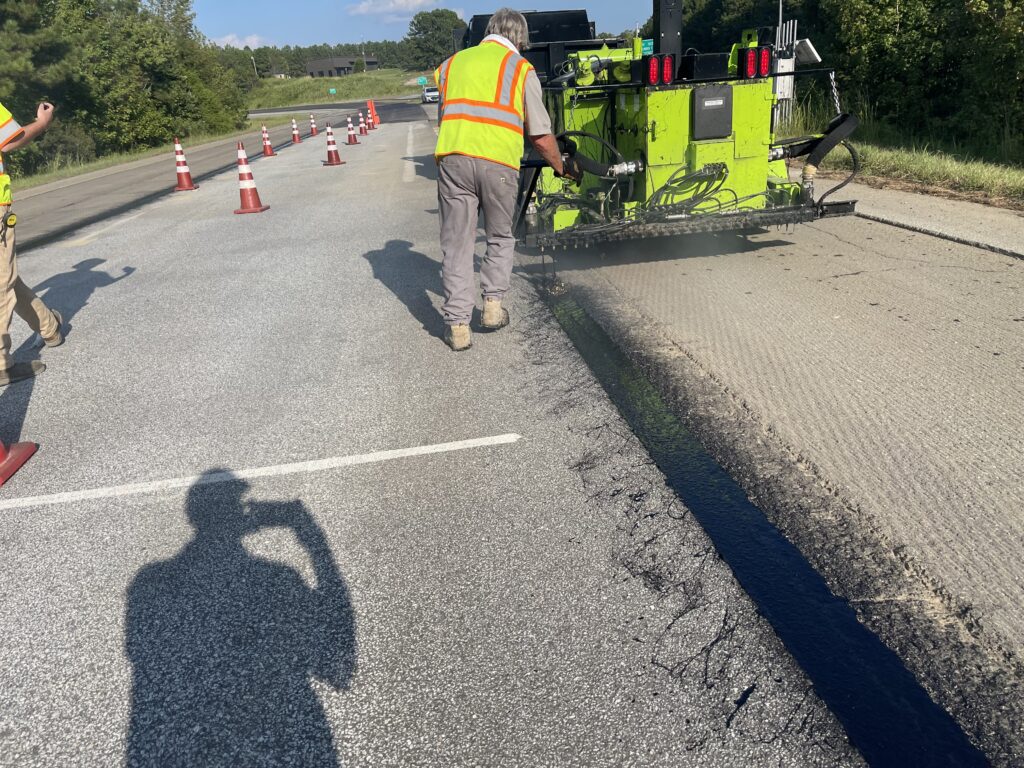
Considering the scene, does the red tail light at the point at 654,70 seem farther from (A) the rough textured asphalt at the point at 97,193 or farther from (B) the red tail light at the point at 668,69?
(A) the rough textured asphalt at the point at 97,193

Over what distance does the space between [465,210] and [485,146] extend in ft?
1.46

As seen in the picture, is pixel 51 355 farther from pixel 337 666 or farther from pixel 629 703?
pixel 629 703

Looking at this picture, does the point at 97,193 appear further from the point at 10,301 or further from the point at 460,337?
the point at 460,337

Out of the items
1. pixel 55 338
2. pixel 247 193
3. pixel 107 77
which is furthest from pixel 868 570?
pixel 107 77

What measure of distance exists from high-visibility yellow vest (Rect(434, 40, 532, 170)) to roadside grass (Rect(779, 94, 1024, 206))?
6555 millimetres

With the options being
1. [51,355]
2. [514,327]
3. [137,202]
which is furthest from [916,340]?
[137,202]

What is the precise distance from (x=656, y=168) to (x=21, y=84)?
29669mm

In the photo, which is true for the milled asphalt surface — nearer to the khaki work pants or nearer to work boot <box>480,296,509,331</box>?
work boot <box>480,296,509,331</box>

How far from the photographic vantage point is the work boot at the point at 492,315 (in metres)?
5.47

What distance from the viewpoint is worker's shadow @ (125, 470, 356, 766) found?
6.98 ft

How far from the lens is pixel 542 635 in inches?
96.3

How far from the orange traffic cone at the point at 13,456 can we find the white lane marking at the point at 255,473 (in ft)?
0.93

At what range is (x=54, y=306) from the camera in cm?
715

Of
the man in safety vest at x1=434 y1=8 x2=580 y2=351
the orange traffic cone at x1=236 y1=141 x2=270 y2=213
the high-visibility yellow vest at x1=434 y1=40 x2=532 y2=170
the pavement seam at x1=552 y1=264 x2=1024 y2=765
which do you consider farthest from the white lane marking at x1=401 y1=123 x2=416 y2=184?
the pavement seam at x1=552 y1=264 x2=1024 y2=765
